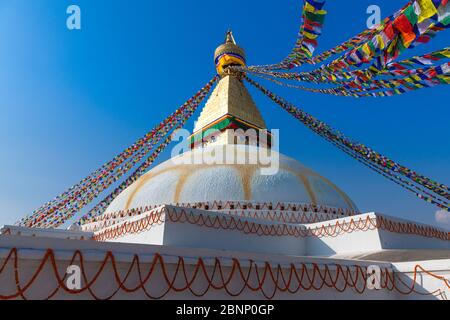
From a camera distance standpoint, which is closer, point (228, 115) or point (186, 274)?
point (186, 274)

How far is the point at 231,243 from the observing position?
826cm

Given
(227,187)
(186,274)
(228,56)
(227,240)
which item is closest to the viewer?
(186,274)

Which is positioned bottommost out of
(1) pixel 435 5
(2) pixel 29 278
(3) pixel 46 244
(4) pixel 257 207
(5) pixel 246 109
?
(2) pixel 29 278

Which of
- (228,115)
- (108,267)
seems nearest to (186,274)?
(108,267)

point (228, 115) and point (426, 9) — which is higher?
point (228, 115)

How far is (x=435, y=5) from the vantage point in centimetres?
385

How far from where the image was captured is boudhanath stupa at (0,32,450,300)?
3332 mm

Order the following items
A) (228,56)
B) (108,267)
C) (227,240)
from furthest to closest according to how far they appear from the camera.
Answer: (228,56), (227,240), (108,267)

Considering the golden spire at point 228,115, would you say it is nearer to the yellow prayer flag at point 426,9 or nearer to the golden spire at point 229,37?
the golden spire at point 229,37

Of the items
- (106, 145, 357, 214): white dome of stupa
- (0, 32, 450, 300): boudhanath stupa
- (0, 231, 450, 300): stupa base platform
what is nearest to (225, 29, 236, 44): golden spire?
(0, 32, 450, 300): boudhanath stupa

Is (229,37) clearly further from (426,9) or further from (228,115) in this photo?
(426,9)
